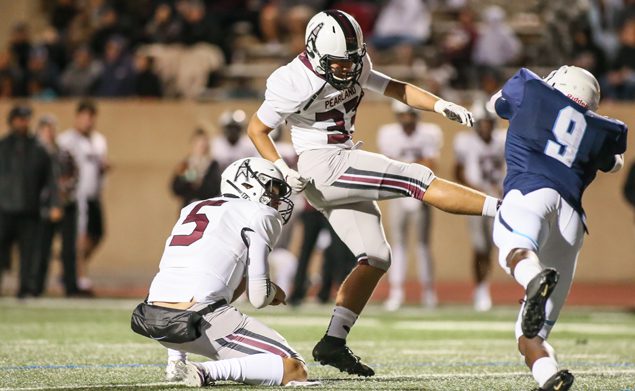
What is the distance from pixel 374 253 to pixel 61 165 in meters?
6.71

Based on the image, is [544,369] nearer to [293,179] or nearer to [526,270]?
[526,270]

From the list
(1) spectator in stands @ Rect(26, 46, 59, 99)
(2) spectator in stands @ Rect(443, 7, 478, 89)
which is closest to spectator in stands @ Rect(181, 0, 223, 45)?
(1) spectator in stands @ Rect(26, 46, 59, 99)

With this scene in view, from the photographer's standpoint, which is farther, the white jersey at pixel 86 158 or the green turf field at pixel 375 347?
the white jersey at pixel 86 158

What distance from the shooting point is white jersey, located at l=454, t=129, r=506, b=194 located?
12.1 metres

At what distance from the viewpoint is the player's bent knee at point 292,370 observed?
216 inches

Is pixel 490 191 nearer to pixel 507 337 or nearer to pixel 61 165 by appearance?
pixel 507 337

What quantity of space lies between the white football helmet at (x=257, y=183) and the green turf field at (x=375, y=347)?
87 centimetres

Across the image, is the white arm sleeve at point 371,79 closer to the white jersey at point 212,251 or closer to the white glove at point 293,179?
the white glove at point 293,179

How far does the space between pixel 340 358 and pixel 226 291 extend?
0.90 metres

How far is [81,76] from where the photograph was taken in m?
15.4

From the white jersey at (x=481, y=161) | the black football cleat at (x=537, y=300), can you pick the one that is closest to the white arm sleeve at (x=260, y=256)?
the black football cleat at (x=537, y=300)

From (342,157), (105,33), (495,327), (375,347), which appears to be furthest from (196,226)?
(105,33)

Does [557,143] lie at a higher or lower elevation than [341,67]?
lower

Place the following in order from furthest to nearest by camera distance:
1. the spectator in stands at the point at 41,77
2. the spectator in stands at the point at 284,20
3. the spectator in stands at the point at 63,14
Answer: the spectator in stands at the point at 63,14
the spectator in stands at the point at 284,20
the spectator in stands at the point at 41,77
